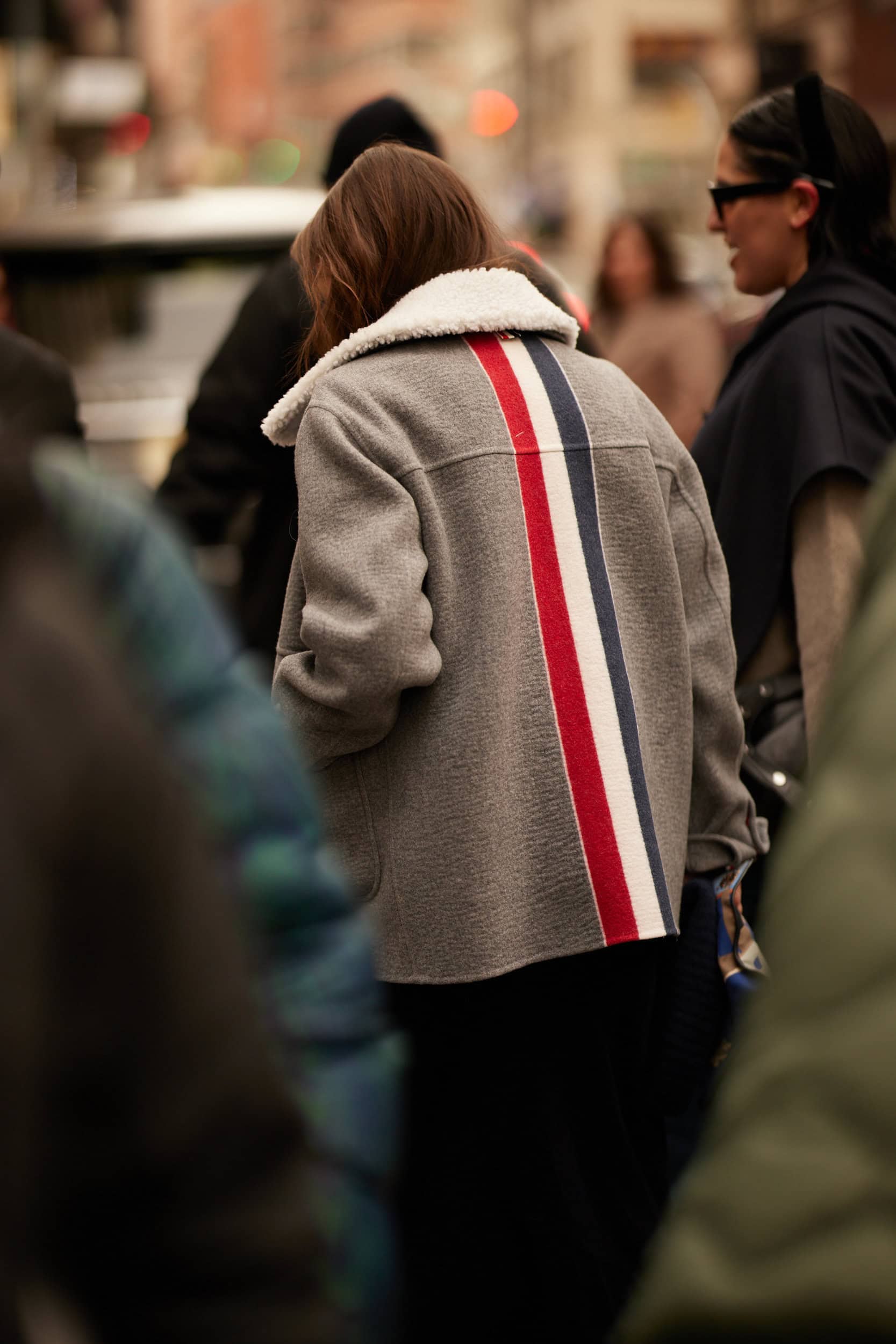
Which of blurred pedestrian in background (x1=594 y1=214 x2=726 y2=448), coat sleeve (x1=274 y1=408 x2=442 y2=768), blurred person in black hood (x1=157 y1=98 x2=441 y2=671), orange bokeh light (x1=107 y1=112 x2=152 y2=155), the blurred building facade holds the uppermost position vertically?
coat sleeve (x1=274 y1=408 x2=442 y2=768)

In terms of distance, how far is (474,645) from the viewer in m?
2.69

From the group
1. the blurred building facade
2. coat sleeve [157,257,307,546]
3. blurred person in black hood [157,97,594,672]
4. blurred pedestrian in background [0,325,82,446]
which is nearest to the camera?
blurred pedestrian in background [0,325,82,446]

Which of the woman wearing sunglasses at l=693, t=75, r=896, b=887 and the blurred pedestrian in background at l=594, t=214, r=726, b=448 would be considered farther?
the blurred pedestrian in background at l=594, t=214, r=726, b=448

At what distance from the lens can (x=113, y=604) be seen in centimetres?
136

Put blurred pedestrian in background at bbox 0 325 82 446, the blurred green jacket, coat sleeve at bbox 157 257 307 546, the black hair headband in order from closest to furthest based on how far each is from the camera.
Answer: the blurred green jacket → blurred pedestrian in background at bbox 0 325 82 446 → the black hair headband → coat sleeve at bbox 157 257 307 546

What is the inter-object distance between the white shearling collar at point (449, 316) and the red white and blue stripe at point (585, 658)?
0.23 feet

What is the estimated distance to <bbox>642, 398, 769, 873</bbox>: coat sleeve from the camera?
3014 millimetres

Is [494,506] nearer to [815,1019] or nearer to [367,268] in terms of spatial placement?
[367,268]

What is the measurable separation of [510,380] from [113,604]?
5.08 ft

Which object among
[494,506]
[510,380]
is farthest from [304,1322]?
[510,380]

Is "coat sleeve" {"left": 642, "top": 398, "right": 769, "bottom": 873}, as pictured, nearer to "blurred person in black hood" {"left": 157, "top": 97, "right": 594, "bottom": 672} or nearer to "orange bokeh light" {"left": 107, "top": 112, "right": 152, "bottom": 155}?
"blurred person in black hood" {"left": 157, "top": 97, "right": 594, "bottom": 672}

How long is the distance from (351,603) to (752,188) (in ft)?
5.31

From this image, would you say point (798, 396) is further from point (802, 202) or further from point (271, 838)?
point (271, 838)

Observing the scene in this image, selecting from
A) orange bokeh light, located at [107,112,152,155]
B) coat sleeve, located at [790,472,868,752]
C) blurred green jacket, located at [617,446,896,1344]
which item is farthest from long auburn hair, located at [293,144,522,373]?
orange bokeh light, located at [107,112,152,155]
